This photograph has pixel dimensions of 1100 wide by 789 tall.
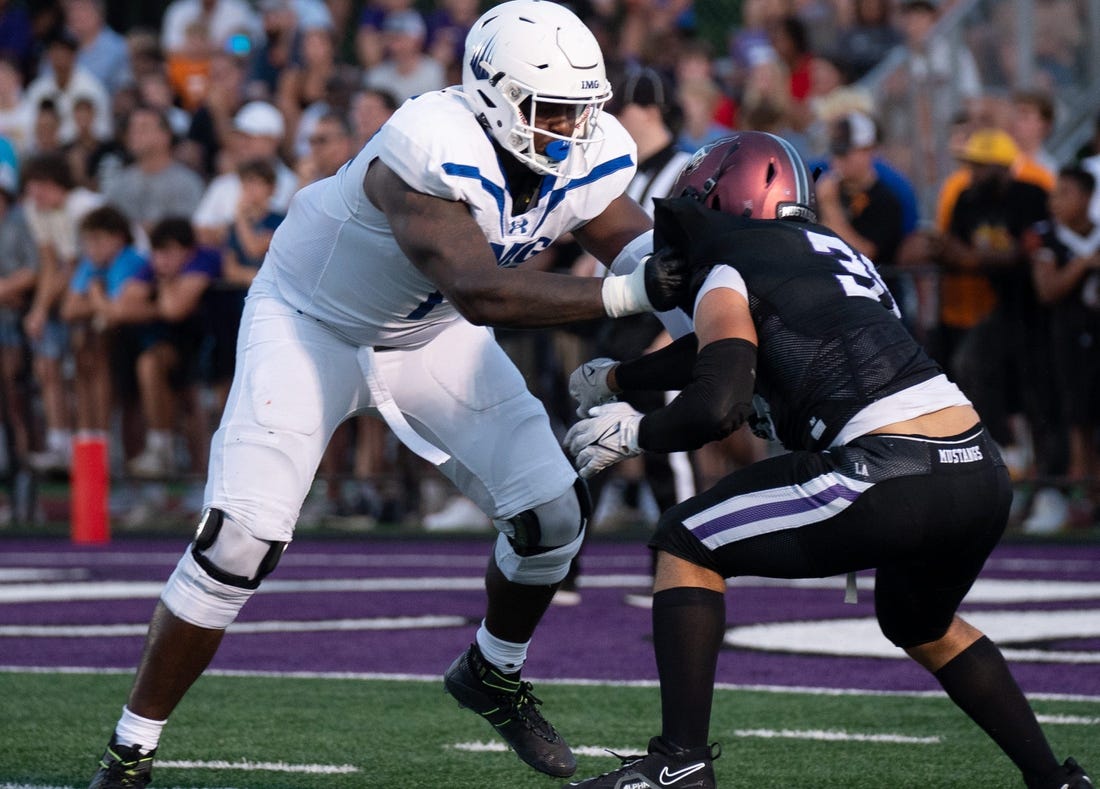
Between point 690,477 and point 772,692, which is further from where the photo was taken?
point 690,477

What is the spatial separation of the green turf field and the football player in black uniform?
55 cm

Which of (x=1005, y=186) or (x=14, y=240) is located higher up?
(x=1005, y=186)

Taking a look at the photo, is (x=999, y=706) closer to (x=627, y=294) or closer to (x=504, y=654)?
(x=627, y=294)

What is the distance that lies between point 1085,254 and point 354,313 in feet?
18.7

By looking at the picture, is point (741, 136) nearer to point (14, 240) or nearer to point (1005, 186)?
point (1005, 186)

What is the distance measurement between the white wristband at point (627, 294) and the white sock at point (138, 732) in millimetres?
1375

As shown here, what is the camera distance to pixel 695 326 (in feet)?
12.8

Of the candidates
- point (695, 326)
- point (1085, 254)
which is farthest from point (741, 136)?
point (1085, 254)

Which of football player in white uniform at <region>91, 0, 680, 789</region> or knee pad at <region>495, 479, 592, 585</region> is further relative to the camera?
knee pad at <region>495, 479, 592, 585</region>

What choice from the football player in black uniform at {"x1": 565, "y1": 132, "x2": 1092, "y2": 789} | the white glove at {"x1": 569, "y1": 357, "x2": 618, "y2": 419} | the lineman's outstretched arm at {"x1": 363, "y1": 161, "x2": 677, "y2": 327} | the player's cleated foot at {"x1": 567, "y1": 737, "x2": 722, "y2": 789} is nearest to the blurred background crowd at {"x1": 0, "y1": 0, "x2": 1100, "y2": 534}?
the white glove at {"x1": 569, "y1": 357, "x2": 618, "y2": 419}

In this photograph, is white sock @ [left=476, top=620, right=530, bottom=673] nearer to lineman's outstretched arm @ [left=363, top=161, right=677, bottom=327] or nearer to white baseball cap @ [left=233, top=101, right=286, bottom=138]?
lineman's outstretched arm @ [left=363, top=161, right=677, bottom=327]

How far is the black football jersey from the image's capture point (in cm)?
385

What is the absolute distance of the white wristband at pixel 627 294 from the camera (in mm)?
4027

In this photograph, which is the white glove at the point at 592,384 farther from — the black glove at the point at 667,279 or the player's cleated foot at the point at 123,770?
the player's cleated foot at the point at 123,770
